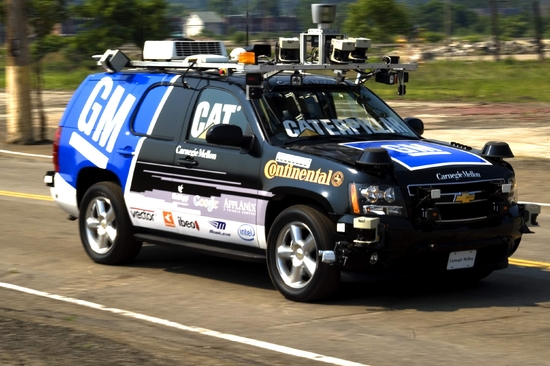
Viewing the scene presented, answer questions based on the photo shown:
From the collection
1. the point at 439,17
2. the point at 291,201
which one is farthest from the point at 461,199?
the point at 439,17

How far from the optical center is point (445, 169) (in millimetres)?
8148

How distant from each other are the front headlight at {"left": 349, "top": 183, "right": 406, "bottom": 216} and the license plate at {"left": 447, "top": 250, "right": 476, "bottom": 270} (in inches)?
24.8

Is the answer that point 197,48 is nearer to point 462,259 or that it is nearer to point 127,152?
point 127,152

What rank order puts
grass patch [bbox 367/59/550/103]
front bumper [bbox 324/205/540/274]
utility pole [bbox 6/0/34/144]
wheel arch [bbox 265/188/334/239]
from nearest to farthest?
front bumper [bbox 324/205/540/274], wheel arch [bbox 265/188/334/239], utility pole [bbox 6/0/34/144], grass patch [bbox 367/59/550/103]

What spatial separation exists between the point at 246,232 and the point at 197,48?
2.50m

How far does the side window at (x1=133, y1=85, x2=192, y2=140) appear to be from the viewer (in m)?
9.45

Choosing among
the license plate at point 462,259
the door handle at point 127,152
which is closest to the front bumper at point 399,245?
the license plate at point 462,259

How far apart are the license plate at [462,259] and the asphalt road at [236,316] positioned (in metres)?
0.31

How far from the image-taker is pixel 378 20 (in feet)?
215

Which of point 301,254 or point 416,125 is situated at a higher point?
point 416,125

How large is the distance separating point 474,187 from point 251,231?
1.83 m

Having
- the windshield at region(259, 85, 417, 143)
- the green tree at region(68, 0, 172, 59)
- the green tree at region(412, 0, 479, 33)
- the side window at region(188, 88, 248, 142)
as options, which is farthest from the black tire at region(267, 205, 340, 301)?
the green tree at region(412, 0, 479, 33)

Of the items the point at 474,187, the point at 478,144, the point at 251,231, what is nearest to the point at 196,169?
the point at 251,231

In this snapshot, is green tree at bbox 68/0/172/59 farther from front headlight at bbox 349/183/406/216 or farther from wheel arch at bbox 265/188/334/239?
front headlight at bbox 349/183/406/216
